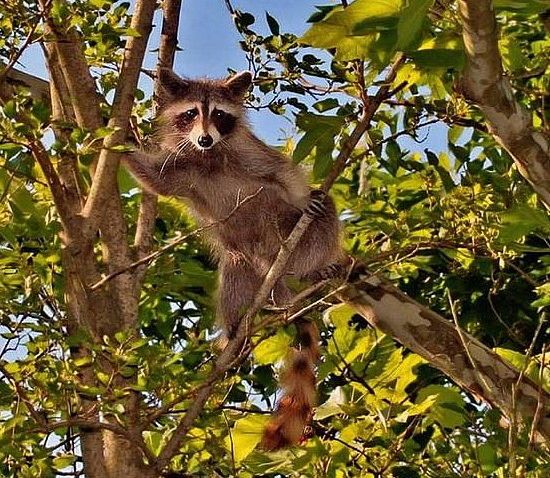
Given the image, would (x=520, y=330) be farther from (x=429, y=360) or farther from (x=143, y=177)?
(x=143, y=177)

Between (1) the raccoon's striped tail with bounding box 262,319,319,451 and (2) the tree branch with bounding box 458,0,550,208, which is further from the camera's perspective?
(1) the raccoon's striped tail with bounding box 262,319,319,451

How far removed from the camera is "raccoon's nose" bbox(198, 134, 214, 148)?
6051 millimetres

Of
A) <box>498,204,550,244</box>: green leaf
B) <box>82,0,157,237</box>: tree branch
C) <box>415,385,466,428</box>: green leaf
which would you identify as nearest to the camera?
<box>82,0,157,237</box>: tree branch

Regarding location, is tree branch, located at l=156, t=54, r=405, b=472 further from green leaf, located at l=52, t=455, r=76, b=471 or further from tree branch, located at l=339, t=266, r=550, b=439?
tree branch, located at l=339, t=266, r=550, b=439

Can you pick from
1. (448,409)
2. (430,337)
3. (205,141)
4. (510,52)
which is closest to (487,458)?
(448,409)

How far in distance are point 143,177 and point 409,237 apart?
1494mm

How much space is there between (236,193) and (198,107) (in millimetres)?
601

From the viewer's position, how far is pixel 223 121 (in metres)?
6.52

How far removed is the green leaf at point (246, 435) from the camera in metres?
5.25

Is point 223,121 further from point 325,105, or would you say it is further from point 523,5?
point 523,5

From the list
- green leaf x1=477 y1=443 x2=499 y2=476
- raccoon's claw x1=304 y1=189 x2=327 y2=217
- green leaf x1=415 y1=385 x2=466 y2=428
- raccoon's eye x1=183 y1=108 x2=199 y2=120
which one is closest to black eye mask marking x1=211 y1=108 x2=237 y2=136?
raccoon's eye x1=183 y1=108 x2=199 y2=120

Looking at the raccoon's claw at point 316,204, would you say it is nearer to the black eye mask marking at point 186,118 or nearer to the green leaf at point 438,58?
the black eye mask marking at point 186,118

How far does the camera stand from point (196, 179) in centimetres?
623


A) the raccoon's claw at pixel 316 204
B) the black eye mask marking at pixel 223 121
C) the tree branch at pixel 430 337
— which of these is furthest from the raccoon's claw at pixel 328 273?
the black eye mask marking at pixel 223 121
